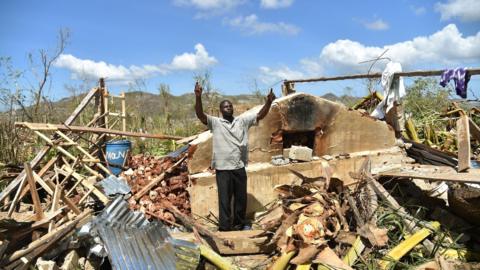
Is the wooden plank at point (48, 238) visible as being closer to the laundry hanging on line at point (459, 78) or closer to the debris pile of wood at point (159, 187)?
the debris pile of wood at point (159, 187)

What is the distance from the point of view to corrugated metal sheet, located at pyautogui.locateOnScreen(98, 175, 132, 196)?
6.73 metres

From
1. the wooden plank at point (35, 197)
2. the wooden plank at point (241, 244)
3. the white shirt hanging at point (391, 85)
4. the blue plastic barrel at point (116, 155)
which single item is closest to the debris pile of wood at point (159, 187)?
the blue plastic barrel at point (116, 155)

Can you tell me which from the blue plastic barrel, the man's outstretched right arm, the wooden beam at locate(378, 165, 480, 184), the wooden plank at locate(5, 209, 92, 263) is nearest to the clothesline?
the wooden beam at locate(378, 165, 480, 184)

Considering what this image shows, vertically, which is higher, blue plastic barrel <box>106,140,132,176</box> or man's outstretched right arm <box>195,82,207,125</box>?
man's outstretched right arm <box>195,82,207,125</box>

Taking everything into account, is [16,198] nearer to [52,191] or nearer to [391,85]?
[52,191]

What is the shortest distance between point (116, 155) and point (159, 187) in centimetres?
178

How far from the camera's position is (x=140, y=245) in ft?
16.1

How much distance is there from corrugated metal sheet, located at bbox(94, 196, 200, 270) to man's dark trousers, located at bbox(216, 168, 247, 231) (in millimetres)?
920

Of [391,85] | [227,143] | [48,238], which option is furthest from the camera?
[391,85]

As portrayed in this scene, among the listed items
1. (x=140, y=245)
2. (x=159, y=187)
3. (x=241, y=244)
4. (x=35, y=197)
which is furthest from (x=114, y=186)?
(x=241, y=244)

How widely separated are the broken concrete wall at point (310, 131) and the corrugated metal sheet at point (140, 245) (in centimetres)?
141

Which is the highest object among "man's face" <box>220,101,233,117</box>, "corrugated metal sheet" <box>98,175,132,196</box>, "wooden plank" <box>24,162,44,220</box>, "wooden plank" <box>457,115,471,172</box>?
"man's face" <box>220,101,233,117</box>

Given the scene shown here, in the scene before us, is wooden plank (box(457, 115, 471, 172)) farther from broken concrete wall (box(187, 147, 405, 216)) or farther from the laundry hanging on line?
broken concrete wall (box(187, 147, 405, 216))

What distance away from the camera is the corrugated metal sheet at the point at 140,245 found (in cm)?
460
